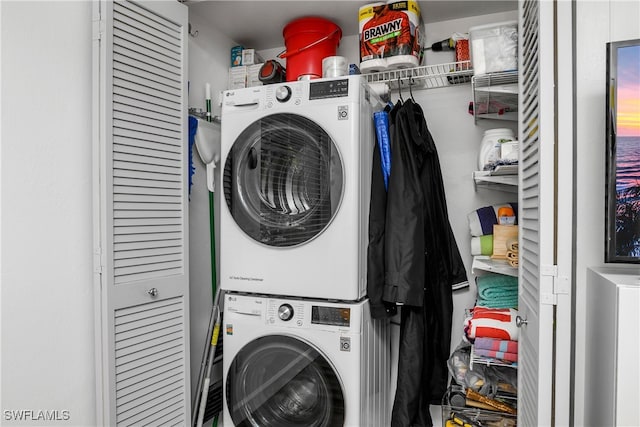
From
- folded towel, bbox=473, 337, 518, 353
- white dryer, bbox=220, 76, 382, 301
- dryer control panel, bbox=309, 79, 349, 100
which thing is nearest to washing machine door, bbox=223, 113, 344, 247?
white dryer, bbox=220, 76, 382, 301

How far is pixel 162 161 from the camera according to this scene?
192 cm

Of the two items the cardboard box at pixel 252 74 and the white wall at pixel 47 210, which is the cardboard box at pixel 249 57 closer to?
the cardboard box at pixel 252 74

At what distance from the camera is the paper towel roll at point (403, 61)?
2.06 metres

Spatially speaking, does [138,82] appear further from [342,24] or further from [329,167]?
[342,24]

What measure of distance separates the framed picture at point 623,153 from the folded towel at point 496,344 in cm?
78

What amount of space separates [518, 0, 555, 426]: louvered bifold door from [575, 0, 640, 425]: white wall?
0.07 meters

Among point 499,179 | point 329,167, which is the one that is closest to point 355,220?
point 329,167

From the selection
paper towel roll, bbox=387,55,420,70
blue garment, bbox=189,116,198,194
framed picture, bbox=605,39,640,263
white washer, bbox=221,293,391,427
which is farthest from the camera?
blue garment, bbox=189,116,198,194

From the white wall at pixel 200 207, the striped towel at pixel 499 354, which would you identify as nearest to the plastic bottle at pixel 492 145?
the striped towel at pixel 499 354

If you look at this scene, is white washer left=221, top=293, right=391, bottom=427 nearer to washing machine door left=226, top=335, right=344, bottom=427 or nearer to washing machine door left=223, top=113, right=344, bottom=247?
washing machine door left=226, top=335, right=344, bottom=427

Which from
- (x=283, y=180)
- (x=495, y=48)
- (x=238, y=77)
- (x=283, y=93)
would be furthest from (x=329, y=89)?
(x=238, y=77)

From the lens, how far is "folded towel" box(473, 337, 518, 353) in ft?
5.75

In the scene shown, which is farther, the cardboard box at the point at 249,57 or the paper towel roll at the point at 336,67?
the cardboard box at the point at 249,57

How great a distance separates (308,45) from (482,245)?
1.39 metres
